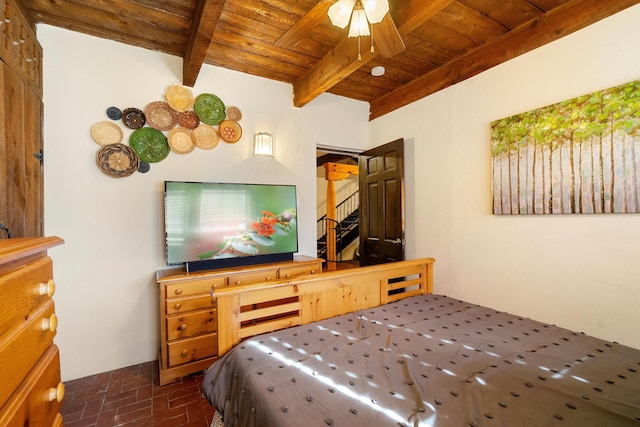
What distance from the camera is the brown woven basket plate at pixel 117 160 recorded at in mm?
2357

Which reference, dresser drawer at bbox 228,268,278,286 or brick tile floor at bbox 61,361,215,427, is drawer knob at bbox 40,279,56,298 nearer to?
brick tile floor at bbox 61,361,215,427

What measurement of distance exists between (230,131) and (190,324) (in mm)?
1858

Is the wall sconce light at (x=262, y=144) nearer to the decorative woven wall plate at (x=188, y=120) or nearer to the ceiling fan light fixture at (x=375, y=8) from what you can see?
the decorative woven wall plate at (x=188, y=120)

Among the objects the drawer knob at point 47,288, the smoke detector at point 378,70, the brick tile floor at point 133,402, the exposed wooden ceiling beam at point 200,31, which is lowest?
the brick tile floor at point 133,402

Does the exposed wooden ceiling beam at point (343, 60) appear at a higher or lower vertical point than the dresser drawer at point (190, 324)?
higher

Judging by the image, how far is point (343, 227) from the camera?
25.0 feet

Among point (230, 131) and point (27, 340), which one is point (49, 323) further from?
point (230, 131)

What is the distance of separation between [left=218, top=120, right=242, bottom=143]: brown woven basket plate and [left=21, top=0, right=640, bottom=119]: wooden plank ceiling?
0.47 meters

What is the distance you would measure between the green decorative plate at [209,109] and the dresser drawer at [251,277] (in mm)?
1531

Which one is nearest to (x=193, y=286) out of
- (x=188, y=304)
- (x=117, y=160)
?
(x=188, y=304)

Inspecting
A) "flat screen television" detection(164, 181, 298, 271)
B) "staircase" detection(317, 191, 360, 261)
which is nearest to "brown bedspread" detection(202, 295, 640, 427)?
"flat screen television" detection(164, 181, 298, 271)

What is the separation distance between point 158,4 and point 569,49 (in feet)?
9.81

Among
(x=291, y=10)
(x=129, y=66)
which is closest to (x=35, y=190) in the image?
(x=129, y=66)

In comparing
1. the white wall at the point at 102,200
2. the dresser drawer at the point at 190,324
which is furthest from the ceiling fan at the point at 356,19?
the dresser drawer at the point at 190,324
